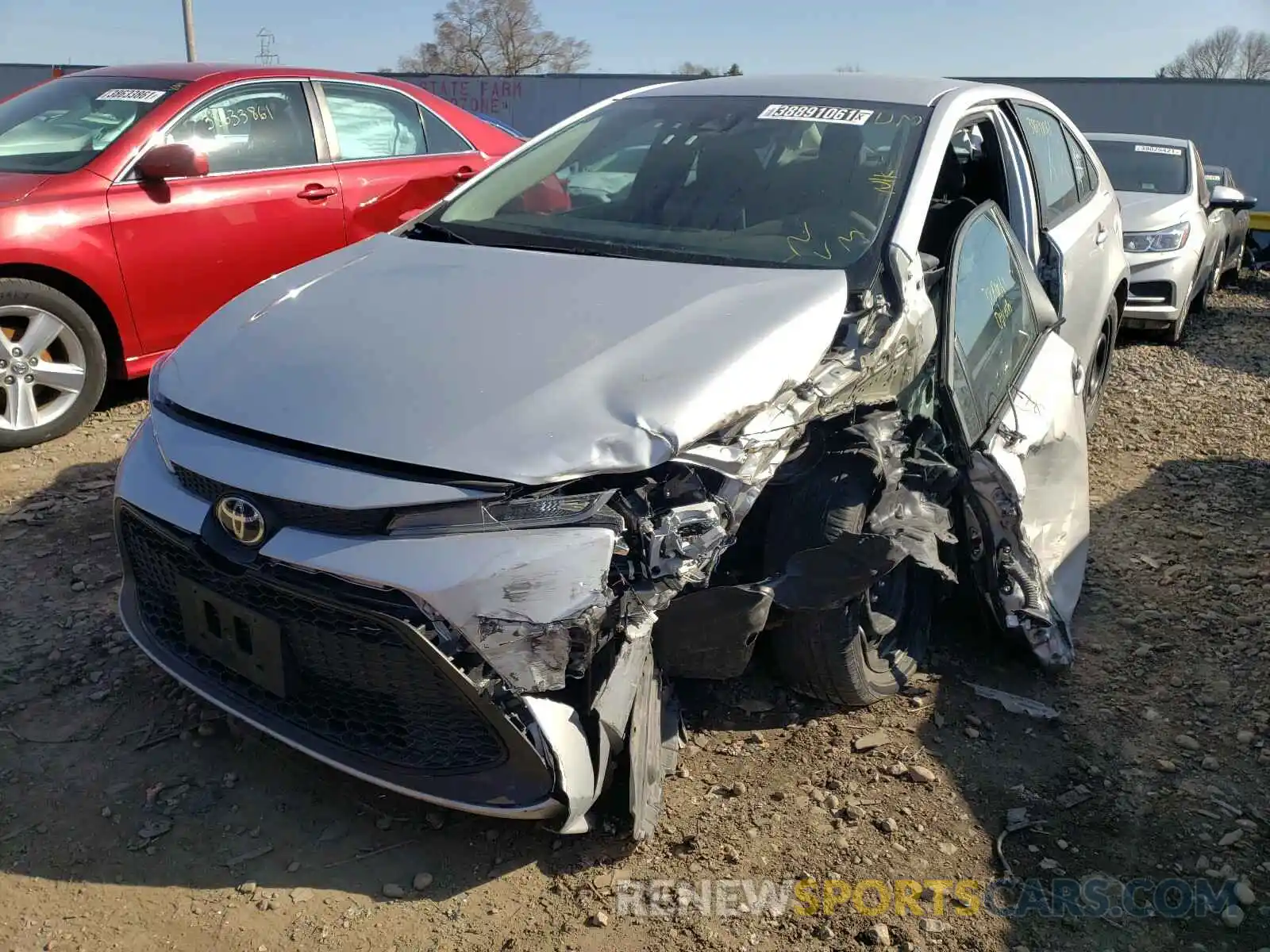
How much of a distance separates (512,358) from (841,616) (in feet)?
3.40

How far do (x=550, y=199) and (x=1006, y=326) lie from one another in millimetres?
A: 1554

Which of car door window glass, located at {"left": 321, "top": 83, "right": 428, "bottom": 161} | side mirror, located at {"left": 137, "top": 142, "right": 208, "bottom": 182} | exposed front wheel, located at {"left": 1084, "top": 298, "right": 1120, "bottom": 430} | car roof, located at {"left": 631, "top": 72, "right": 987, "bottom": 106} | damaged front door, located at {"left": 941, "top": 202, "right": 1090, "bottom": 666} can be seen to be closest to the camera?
damaged front door, located at {"left": 941, "top": 202, "right": 1090, "bottom": 666}

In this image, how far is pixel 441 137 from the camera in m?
5.90

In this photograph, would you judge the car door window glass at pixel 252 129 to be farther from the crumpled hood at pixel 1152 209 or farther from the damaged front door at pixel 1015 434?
the crumpled hood at pixel 1152 209

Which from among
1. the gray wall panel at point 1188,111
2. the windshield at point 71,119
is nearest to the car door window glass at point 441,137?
the windshield at point 71,119

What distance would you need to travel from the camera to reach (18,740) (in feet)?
8.67

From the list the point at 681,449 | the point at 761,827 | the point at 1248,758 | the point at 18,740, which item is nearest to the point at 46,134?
the point at 18,740

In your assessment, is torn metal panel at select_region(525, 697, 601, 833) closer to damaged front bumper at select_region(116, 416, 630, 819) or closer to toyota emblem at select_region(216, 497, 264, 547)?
damaged front bumper at select_region(116, 416, 630, 819)

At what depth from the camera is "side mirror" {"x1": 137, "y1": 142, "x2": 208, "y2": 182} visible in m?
4.50

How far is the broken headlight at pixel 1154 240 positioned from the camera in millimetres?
7133

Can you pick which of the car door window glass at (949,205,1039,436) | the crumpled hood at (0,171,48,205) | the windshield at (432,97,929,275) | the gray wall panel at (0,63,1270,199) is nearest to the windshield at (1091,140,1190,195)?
the car door window glass at (949,205,1039,436)

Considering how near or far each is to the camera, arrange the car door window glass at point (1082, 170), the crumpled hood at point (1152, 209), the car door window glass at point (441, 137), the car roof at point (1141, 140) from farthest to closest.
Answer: the car roof at point (1141, 140), the crumpled hood at point (1152, 209), the car door window glass at point (441, 137), the car door window glass at point (1082, 170)

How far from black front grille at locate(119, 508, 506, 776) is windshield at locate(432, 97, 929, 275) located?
4.64 feet

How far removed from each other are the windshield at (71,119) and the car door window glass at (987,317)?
3839mm
